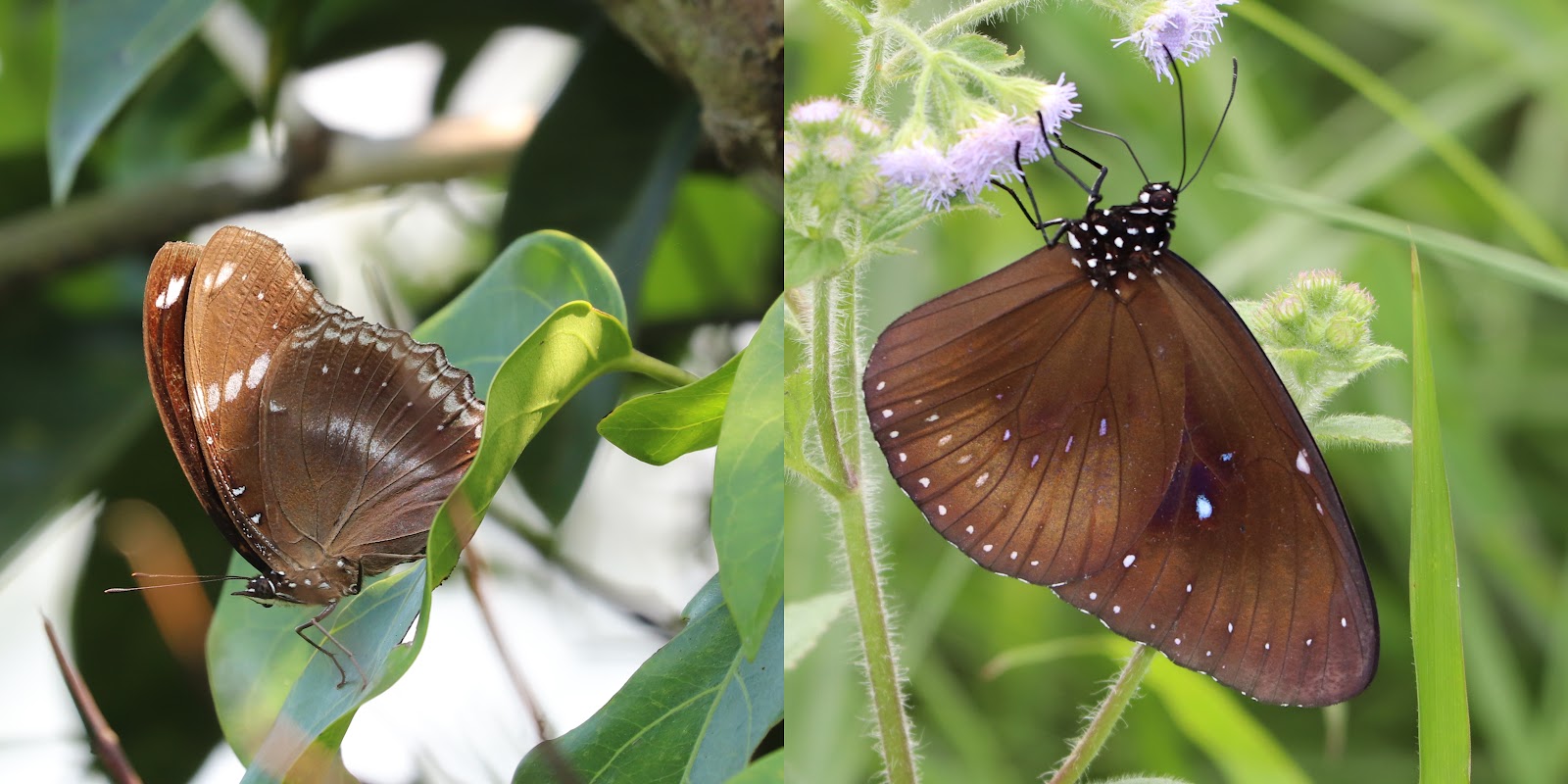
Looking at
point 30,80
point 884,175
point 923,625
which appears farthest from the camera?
point 30,80

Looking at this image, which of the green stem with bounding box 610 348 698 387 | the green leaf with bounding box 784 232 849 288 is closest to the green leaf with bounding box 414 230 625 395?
the green stem with bounding box 610 348 698 387

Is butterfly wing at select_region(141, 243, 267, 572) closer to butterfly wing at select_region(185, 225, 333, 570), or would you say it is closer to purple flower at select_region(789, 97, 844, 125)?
butterfly wing at select_region(185, 225, 333, 570)

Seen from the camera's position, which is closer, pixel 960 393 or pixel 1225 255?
pixel 960 393

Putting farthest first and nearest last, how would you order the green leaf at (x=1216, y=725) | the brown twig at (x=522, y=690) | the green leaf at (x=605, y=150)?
the green leaf at (x=605, y=150) < the green leaf at (x=1216, y=725) < the brown twig at (x=522, y=690)

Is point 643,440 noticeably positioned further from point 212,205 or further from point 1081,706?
point 212,205

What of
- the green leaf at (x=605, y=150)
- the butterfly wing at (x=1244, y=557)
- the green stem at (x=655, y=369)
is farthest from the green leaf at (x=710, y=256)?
the butterfly wing at (x=1244, y=557)

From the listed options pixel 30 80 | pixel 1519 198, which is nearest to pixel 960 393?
pixel 1519 198

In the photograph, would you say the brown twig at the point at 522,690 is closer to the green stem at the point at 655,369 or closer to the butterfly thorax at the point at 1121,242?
the green stem at the point at 655,369

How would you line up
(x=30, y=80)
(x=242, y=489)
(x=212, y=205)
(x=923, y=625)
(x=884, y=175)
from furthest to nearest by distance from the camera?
(x=30, y=80)
(x=212, y=205)
(x=923, y=625)
(x=242, y=489)
(x=884, y=175)
